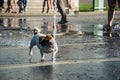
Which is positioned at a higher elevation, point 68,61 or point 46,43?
point 46,43

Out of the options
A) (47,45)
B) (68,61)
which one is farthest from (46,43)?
(68,61)

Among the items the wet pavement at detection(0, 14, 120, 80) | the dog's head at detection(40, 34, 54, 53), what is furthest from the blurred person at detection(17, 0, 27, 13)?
the dog's head at detection(40, 34, 54, 53)

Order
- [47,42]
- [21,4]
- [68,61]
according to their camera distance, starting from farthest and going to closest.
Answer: [21,4], [68,61], [47,42]

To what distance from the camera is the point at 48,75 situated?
22.1ft

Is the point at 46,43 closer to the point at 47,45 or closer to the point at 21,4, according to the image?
the point at 47,45

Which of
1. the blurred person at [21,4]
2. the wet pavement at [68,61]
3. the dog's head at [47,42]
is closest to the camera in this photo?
the wet pavement at [68,61]

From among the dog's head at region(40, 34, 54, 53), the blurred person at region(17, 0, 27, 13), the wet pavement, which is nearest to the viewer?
the wet pavement

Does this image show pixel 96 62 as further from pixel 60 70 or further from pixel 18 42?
pixel 18 42

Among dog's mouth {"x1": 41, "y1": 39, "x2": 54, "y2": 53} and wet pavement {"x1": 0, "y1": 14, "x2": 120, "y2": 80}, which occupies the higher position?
dog's mouth {"x1": 41, "y1": 39, "x2": 54, "y2": 53}

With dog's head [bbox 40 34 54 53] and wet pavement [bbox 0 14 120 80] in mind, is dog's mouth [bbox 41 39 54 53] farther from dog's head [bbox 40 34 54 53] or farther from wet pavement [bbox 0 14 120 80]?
wet pavement [bbox 0 14 120 80]

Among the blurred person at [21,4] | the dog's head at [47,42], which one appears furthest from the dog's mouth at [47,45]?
the blurred person at [21,4]

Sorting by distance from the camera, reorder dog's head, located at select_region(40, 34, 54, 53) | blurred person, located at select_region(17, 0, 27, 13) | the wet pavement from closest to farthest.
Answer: the wet pavement, dog's head, located at select_region(40, 34, 54, 53), blurred person, located at select_region(17, 0, 27, 13)

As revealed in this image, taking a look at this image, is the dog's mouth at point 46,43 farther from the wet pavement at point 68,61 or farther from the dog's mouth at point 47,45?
the wet pavement at point 68,61

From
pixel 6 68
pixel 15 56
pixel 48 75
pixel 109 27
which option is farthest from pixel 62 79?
pixel 109 27
